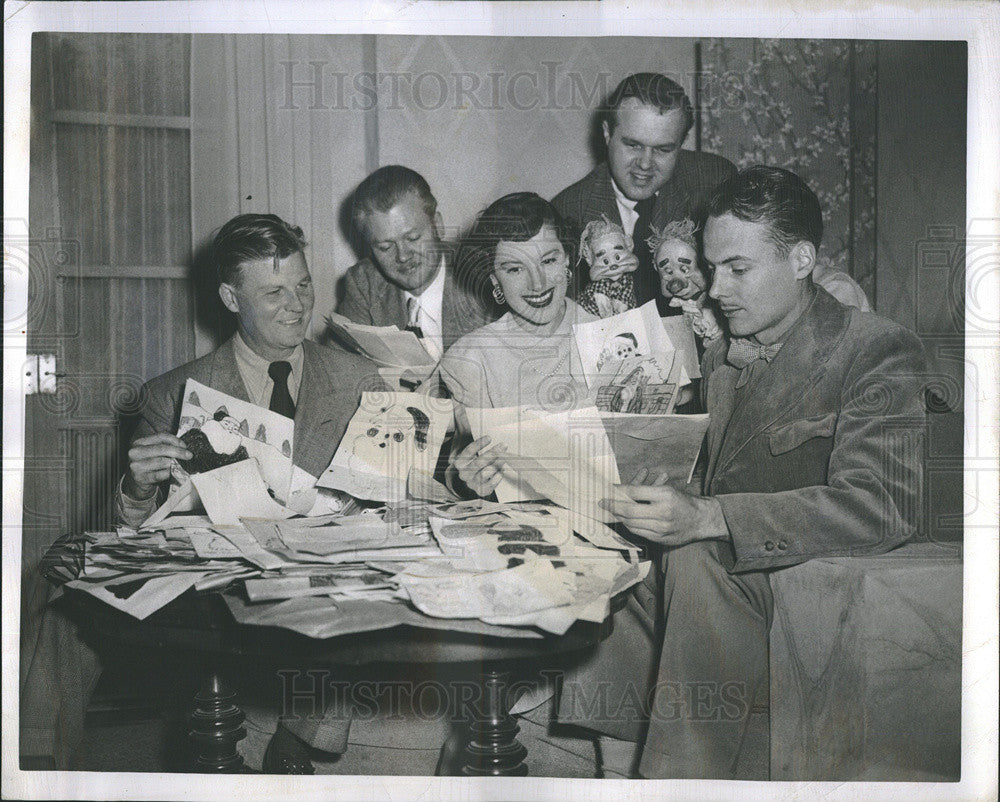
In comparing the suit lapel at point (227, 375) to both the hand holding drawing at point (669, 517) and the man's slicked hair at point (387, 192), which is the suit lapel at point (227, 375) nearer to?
the man's slicked hair at point (387, 192)

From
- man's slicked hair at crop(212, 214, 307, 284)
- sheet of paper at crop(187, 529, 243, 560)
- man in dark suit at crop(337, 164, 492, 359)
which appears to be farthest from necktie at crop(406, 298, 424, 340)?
sheet of paper at crop(187, 529, 243, 560)

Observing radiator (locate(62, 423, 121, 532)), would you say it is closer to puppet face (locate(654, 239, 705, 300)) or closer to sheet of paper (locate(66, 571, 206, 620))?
sheet of paper (locate(66, 571, 206, 620))

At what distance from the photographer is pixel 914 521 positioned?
2.75 metres

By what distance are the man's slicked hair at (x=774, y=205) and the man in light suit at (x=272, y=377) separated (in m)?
1.19

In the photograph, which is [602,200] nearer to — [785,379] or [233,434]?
[785,379]

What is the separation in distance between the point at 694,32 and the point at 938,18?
76 cm

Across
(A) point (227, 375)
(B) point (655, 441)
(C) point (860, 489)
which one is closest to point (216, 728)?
(A) point (227, 375)

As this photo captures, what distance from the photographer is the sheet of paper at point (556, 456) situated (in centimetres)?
273

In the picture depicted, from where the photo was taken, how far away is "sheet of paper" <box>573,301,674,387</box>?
8.96 ft

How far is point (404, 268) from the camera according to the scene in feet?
8.98

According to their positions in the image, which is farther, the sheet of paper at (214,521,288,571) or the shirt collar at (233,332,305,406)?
the shirt collar at (233,332,305,406)

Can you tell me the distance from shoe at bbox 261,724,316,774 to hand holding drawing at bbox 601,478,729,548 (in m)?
1.18

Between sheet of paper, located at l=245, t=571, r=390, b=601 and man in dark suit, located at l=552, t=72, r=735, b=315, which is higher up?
man in dark suit, located at l=552, t=72, r=735, b=315

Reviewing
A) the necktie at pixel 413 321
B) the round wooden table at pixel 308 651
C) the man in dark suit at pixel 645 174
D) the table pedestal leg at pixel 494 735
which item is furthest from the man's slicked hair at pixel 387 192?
the table pedestal leg at pixel 494 735
